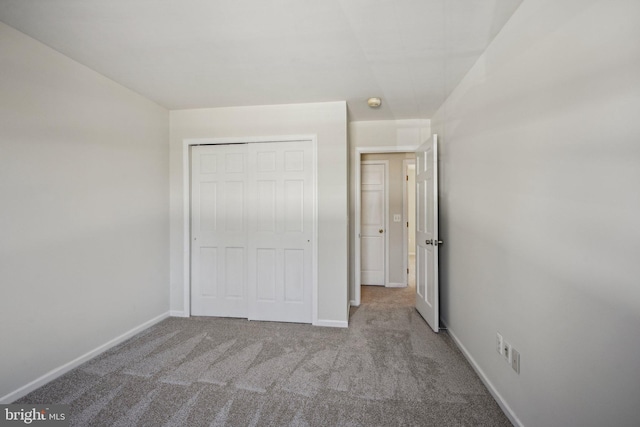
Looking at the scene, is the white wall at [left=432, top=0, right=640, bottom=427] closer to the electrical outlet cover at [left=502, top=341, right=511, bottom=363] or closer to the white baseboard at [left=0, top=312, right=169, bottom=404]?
the electrical outlet cover at [left=502, top=341, right=511, bottom=363]

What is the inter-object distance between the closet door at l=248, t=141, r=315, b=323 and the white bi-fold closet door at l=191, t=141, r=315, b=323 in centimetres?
1

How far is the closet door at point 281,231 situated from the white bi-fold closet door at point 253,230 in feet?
0.03

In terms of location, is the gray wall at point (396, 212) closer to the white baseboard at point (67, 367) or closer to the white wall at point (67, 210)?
the white wall at point (67, 210)

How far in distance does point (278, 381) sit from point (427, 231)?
203cm

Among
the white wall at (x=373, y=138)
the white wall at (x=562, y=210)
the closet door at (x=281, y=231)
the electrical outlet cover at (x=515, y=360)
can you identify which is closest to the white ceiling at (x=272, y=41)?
the white wall at (x=562, y=210)

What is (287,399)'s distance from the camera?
171 cm

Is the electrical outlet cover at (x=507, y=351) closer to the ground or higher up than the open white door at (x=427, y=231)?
closer to the ground

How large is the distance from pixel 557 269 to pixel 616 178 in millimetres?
460

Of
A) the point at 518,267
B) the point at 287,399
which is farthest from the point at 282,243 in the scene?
the point at 518,267

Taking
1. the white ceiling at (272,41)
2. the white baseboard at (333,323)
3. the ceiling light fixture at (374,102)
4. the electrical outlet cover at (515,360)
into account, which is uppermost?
the white ceiling at (272,41)

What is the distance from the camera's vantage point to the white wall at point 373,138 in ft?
11.1

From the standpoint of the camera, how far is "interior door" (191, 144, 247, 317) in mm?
3043

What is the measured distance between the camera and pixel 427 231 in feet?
9.48

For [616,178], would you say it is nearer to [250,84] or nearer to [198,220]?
[250,84]
